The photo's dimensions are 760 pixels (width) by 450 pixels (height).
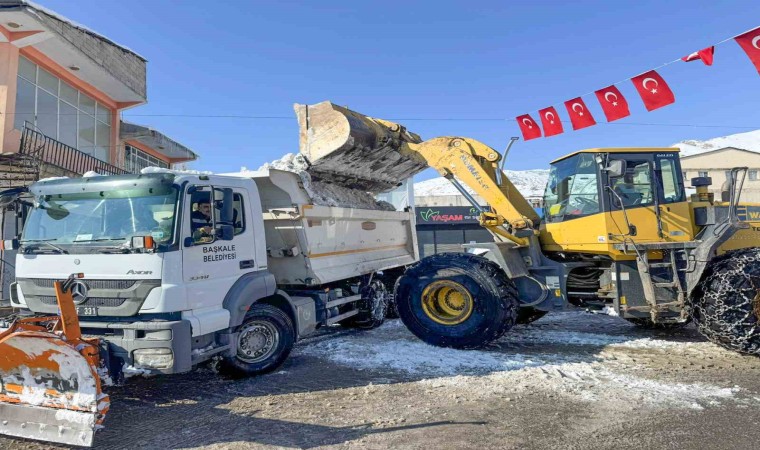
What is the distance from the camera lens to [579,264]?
272 inches

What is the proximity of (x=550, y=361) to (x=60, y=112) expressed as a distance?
48.7ft

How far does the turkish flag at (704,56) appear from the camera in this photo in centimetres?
701

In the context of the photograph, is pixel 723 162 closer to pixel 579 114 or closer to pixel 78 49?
pixel 579 114

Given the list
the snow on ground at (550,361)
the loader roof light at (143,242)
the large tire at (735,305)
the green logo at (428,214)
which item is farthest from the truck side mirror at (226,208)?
the green logo at (428,214)

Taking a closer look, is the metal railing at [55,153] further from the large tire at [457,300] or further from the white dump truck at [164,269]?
the large tire at [457,300]

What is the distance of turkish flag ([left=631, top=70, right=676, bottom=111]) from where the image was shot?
7699 millimetres

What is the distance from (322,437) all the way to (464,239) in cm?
2488

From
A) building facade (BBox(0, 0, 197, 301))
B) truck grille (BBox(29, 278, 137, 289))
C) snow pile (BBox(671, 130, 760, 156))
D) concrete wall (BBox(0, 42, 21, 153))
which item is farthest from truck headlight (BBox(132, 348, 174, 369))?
snow pile (BBox(671, 130, 760, 156))

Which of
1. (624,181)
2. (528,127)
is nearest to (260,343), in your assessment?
(624,181)

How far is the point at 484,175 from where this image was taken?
23.2 feet

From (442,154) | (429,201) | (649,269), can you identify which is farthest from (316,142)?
(429,201)

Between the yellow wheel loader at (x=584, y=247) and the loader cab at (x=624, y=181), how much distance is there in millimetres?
14

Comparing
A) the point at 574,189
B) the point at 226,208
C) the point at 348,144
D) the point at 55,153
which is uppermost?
the point at 55,153

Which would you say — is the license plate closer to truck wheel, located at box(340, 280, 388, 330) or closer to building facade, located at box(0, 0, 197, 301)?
building facade, located at box(0, 0, 197, 301)
